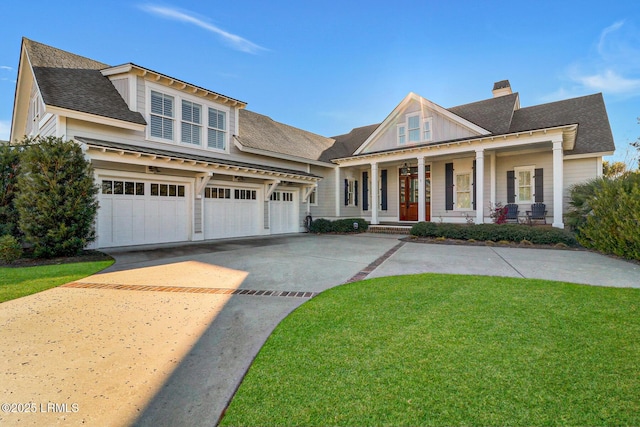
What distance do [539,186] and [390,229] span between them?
6.70 metres

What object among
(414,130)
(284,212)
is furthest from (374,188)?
(284,212)

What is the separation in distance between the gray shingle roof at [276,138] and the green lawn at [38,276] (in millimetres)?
7658

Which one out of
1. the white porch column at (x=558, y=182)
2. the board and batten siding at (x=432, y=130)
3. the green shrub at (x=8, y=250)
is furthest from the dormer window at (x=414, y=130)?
the green shrub at (x=8, y=250)

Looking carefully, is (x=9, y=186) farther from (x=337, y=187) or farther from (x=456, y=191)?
(x=456, y=191)

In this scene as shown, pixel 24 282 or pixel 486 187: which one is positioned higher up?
pixel 486 187

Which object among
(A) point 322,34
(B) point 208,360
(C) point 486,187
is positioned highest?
(A) point 322,34

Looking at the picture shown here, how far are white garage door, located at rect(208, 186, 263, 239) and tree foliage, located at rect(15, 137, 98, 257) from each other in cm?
440

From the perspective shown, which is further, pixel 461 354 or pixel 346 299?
pixel 346 299

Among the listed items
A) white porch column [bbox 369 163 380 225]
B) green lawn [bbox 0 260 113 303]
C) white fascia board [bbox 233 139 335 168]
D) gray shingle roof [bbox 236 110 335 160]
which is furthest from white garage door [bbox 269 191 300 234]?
green lawn [bbox 0 260 113 303]

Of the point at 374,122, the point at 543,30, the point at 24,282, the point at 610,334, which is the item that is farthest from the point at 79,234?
the point at 374,122

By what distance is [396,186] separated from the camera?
16.3m

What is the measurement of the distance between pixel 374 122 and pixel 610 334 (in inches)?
797

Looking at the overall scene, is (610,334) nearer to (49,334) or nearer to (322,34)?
(49,334)

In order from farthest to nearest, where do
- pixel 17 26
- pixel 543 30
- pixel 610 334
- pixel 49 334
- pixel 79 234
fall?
pixel 543 30, pixel 17 26, pixel 79 234, pixel 49 334, pixel 610 334
